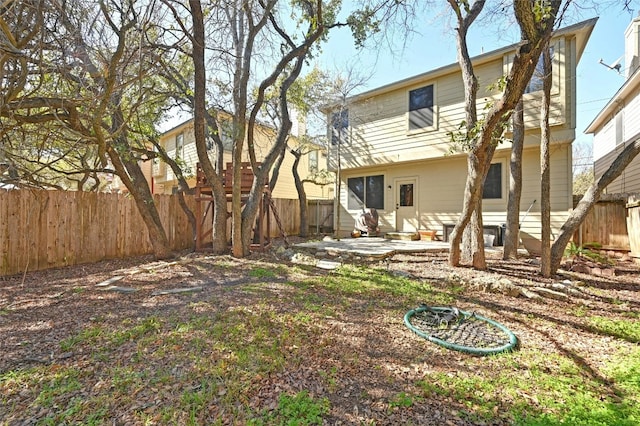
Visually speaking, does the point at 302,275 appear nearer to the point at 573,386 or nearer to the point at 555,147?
the point at 573,386

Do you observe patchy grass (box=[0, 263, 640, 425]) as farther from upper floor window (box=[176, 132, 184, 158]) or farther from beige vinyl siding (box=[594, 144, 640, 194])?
upper floor window (box=[176, 132, 184, 158])

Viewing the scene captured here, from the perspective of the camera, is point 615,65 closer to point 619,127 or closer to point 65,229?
point 619,127

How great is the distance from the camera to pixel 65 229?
639cm

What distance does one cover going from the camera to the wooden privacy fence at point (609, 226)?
727cm

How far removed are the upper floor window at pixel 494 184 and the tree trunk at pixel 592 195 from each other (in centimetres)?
321

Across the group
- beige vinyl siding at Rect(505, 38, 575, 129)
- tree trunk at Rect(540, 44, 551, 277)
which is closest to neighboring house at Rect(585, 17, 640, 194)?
beige vinyl siding at Rect(505, 38, 575, 129)

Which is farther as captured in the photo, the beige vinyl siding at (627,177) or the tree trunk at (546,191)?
the beige vinyl siding at (627,177)

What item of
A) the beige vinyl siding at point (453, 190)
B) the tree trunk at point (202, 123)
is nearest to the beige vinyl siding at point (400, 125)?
the beige vinyl siding at point (453, 190)

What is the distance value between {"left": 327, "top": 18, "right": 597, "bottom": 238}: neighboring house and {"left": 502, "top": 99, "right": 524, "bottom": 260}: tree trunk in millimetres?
1171

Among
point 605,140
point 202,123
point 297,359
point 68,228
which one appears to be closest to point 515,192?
point 297,359

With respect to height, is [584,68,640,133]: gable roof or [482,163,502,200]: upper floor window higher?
[584,68,640,133]: gable roof

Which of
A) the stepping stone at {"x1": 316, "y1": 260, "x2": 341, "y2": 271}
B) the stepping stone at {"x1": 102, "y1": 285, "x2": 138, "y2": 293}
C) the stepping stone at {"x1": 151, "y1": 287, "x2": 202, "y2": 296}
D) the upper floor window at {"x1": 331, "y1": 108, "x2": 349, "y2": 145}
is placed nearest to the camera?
the stepping stone at {"x1": 151, "y1": 287, "x2": 202, "y2": 296}

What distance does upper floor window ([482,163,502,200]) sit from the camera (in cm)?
845

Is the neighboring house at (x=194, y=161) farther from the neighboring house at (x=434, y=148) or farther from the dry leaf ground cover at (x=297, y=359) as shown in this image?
the dry leaf ground cover at (x=297, y=359)
